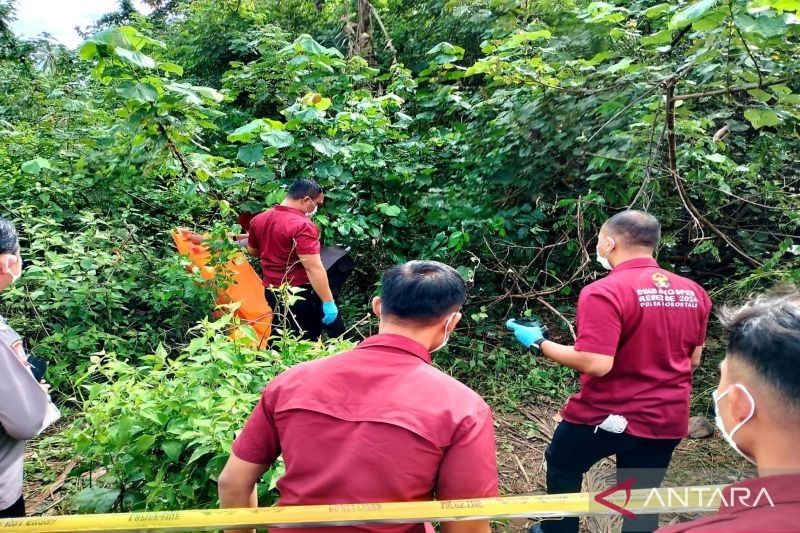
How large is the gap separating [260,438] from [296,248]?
2438 millimetres

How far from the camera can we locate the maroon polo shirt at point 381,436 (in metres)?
→ 1.17

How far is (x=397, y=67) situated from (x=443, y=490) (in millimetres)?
5453

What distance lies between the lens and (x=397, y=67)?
5852mm

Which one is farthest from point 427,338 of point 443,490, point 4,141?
point 4,141

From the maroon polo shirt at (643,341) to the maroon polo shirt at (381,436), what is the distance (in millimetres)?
1076

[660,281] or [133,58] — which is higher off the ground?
[133,58]

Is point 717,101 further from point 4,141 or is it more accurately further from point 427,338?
point 4,141

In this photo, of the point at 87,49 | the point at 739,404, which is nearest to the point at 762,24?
the point at 739,404

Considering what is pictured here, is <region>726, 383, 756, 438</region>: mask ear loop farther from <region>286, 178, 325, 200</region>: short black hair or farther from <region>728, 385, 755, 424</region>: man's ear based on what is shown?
<region>286, 178, 325, 200</region>: short black hair

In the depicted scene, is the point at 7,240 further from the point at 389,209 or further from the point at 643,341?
the point at 389,209

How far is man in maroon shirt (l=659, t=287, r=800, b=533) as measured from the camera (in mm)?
867

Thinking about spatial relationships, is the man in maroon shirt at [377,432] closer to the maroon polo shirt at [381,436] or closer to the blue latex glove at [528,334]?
the maroon polo shirt at [381,436]

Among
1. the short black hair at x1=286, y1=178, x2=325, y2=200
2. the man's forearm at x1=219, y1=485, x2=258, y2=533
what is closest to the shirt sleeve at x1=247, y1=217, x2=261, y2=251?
the short black hair at x1=286, y1=178, x2=325, y2=200

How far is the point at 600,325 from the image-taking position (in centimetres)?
210
